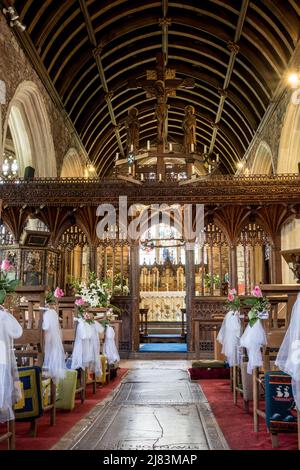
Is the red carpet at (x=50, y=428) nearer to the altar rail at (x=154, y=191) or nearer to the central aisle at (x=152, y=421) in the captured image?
the central aisle at (x=152, y=421)

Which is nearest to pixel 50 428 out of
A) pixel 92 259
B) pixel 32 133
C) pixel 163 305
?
pixel 92 259

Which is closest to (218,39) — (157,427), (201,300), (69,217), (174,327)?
(69,217)

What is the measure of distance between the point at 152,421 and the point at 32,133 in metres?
8.27

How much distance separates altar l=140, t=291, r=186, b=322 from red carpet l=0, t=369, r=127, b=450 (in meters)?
7.08

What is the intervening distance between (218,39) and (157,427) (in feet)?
32.7

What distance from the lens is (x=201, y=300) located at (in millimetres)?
9648

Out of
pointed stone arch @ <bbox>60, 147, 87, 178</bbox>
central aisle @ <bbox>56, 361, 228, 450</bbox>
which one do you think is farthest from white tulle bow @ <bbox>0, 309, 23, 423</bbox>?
pointed stone arch @ <bbox>60, 147, 87, 178</bbox>

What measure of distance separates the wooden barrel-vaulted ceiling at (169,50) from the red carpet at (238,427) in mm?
7050

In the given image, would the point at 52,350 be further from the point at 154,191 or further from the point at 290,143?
the point at 290,143

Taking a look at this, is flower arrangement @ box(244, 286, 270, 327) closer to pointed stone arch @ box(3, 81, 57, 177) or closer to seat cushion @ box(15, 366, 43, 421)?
seat cushion @ box(15, 366, 43, 421)

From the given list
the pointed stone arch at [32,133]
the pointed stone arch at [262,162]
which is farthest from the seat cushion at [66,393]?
the pointed stone arch at [262,162]

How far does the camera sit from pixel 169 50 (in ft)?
41.2

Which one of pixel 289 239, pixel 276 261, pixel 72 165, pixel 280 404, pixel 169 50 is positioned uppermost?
pixel 169 50
